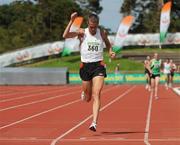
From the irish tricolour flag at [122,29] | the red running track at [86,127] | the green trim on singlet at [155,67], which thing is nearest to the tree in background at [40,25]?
the irish tricolour flag at [122,29]

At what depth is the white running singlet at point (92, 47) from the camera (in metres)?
11.5

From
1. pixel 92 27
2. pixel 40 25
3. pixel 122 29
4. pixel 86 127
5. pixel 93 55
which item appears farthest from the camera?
pixel 40 25

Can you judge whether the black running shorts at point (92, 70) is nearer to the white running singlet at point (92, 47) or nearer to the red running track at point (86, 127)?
the white running singlet at point (92, 47)

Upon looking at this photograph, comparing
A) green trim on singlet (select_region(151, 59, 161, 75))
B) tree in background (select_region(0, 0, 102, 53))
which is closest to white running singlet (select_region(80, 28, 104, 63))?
green trim on singlet (select_region(151, 59, 161, 75))

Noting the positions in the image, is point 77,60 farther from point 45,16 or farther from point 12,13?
point 12,13

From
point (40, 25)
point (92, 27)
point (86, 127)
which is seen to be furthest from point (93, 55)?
point (40, 25)

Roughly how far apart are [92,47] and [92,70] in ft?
1.36

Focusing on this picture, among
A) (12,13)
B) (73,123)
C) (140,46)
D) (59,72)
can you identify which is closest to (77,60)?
(140,46)

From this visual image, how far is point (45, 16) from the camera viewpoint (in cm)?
8738

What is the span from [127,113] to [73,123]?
3.31 metres

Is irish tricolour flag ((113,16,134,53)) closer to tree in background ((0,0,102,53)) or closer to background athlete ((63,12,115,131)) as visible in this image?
tree in background ((0,0,102,53))

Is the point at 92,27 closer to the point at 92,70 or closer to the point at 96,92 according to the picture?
the point at 92,70

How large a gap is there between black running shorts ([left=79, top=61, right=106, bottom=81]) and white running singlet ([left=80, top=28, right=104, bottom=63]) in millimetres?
73

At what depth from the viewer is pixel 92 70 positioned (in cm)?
1159
